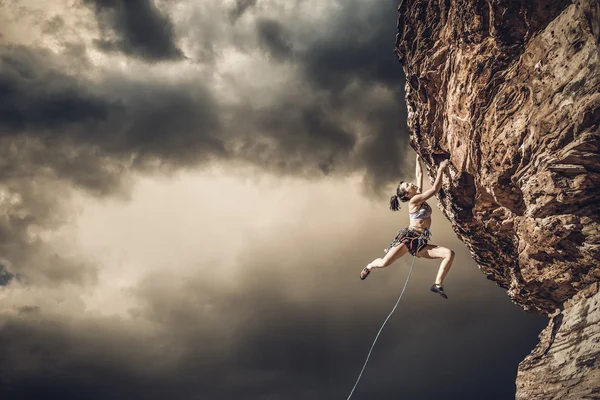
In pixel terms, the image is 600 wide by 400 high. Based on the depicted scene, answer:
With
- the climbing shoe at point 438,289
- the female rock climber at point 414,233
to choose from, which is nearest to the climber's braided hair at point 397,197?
the female rock climber at point 414,233

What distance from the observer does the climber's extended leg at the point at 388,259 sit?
11.9m

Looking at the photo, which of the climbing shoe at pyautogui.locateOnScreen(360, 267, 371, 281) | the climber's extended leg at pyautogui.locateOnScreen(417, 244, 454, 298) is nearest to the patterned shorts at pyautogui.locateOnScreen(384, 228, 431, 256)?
the climber's extended leg at pyautogui.locateOnScreen(417, 244, 454, 298)

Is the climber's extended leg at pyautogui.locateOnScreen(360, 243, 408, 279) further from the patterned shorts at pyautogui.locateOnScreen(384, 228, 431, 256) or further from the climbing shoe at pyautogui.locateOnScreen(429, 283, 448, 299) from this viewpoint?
the climbing shoe at pyautogui.locateOnScreen(429, 283, 448, 299)

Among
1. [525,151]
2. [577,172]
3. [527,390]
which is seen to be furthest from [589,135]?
[527,390]

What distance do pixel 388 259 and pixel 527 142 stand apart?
4.47 metres

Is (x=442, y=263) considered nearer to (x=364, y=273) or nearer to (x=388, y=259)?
(x=388, y=259)

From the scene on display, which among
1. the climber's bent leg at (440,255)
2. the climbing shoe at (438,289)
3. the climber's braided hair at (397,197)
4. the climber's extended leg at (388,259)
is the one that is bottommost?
the climbing shoe at (438,289)

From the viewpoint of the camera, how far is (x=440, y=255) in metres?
11.6

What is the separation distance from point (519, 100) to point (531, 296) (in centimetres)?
606

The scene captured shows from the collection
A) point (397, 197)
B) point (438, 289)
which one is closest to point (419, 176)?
point (397, 197)

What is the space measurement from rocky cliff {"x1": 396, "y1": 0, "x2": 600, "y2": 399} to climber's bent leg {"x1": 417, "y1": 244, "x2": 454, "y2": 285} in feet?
7.32

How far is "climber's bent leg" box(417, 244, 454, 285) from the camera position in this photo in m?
11.2

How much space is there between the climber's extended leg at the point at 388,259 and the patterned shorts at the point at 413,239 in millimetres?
122

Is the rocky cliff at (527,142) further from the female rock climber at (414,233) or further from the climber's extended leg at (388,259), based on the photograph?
the climber's extended leg at (388,259)
